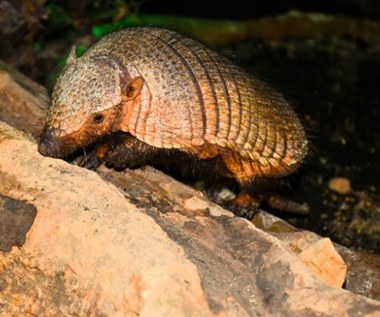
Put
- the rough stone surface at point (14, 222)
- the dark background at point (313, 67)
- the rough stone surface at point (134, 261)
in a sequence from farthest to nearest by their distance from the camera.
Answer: the dark background at point (313, 67)
the rough stone surface at point (14, 222)
the rough stone surface at point (134, 261)

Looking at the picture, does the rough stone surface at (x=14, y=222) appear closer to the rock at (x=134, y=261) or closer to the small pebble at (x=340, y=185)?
the rock at (x=134, y=261)

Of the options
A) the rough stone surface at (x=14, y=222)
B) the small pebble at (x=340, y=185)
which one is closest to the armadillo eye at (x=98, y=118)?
the rough stone surface at (x=14, y=222)

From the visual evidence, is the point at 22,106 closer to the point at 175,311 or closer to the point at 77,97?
the point at 77,97

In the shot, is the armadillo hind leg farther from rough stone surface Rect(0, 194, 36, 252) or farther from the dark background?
rough stone surface Rect(0, 194, 36, 252)

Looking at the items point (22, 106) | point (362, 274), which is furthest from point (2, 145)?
point (362, 274)

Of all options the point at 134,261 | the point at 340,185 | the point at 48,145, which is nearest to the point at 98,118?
the point at 48,145

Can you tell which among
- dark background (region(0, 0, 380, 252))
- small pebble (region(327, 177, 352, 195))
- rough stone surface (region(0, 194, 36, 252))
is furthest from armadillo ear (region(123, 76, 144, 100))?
small pebble (region(327, 177, 352, 195))

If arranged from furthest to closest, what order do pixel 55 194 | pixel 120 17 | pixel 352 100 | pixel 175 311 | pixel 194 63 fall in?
pixel 120 17 < pixel 352 100 < pixel 194 63 < pixel 55 194 < pixel 175 311
